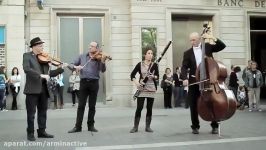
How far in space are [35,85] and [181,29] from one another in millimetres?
13993

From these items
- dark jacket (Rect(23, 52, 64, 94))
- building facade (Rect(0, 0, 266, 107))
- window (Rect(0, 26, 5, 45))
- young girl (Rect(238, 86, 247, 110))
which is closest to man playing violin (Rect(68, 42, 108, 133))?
dark jacket (Rect(23, 52, 64, 94))

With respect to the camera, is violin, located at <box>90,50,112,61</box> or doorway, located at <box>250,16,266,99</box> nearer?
violin, located at <box>90,50,112,61</box>

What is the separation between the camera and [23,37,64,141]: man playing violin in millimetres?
8945

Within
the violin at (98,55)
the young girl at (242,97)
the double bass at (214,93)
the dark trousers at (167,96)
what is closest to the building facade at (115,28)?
the dark trousers at (167,96)

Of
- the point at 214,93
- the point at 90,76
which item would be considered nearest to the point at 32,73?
the point at 90,76

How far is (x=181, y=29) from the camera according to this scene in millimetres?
22188

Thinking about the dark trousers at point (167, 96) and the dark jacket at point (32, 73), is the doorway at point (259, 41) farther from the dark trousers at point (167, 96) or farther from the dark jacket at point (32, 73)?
the dark jacket at point (32, 73)

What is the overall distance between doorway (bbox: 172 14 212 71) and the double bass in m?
13.0

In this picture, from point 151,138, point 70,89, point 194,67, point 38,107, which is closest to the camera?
point 151,138

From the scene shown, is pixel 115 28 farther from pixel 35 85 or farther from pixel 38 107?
pixel 35 85

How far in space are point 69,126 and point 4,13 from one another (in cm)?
942

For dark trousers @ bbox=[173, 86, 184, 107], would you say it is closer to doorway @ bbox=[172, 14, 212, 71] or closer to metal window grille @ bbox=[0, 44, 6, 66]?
doorway @ bbox=[172, 14, 212, 71]

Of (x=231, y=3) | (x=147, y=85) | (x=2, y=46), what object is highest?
(x=231, y=3)

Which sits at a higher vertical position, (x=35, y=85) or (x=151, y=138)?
(x=35, y=85)
